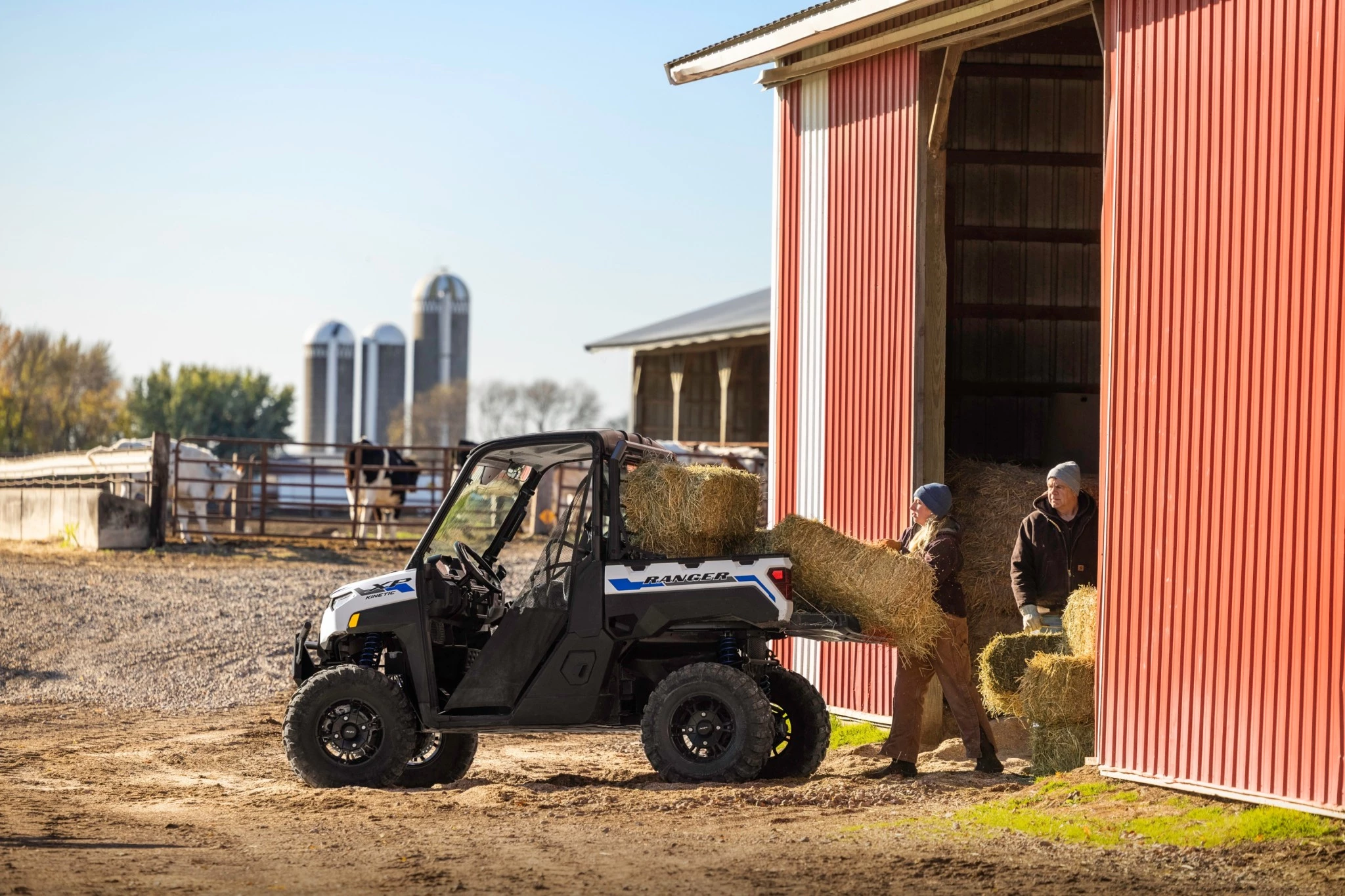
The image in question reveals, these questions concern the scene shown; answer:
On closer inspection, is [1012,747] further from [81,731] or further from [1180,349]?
[81,731]

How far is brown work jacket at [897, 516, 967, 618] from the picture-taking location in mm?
9094

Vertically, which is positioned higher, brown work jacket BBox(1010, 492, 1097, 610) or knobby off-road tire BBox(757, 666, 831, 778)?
brown work jacket BBox(1010, 492, 1097, 610)

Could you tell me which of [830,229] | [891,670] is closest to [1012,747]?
[891,670]

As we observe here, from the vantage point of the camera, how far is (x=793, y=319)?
12219mm

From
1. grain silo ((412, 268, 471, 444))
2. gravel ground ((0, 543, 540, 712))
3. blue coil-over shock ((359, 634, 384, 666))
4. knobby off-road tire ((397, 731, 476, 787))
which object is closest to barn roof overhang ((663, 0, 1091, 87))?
blue coil-over shock ((359, 634, 384, 666))

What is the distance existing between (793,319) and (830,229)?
0.83 meters

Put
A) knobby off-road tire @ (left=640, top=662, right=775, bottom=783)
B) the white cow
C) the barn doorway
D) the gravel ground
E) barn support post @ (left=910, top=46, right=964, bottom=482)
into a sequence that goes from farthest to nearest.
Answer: the white cow, the gravel ground, the barn doorway, barn support post @ (left=910, top=46, right=964, bottom=482), knobby off-road tire @ (left=640, top=662, right=775, bottom=783)

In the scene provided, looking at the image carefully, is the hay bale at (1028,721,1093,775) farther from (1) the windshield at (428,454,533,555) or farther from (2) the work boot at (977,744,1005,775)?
(1) the windshield at (428,454,533,555)

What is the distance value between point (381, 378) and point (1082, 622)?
101732mm

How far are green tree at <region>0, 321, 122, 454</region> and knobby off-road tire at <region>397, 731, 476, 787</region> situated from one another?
178ft

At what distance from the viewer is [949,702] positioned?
9266mm

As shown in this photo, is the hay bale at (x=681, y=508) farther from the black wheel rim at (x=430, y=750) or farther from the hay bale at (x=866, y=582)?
the black wheel rim at (x=430, y=750)

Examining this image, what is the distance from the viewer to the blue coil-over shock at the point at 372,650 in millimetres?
8891

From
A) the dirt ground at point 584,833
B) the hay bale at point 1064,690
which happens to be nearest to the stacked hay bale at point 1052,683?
the hay bale at point 1064,690
